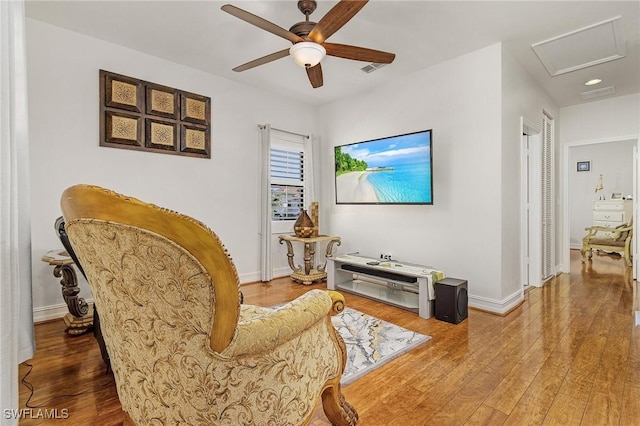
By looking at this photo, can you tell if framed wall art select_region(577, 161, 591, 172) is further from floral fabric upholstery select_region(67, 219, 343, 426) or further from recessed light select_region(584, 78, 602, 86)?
floral fabric upholstery select_region(67, 219, 343, 426)

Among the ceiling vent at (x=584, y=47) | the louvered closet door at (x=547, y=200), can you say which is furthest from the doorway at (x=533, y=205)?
the ceiling vent at (x=584, y=47)

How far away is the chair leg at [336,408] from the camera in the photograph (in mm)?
1366

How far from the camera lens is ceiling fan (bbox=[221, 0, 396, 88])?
1931mm

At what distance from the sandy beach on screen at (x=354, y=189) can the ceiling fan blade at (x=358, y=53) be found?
1770 millimetres

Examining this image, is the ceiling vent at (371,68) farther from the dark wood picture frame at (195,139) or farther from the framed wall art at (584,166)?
the framed wall art at (584,166)

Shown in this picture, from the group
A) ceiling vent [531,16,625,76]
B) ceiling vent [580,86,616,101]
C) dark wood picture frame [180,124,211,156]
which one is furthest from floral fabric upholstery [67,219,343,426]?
ceiling vent [580,86,616,101]

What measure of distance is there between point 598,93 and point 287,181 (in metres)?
4.54

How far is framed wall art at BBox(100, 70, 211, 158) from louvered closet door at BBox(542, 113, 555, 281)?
445cm

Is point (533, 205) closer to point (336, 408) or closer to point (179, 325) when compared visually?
point (336, 408)

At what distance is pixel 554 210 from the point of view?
4.45 metres

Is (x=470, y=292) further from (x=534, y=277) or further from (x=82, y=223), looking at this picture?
(x=82, y=223)

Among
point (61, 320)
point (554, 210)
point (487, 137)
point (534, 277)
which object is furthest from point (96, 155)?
point (554, 210)

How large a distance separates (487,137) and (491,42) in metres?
0.92

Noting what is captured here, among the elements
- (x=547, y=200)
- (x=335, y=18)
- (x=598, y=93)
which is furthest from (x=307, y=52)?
(x=598, y=93)
